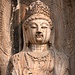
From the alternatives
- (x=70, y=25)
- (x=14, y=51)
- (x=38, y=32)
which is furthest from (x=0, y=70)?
(x=70, y=25)

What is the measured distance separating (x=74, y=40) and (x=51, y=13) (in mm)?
490

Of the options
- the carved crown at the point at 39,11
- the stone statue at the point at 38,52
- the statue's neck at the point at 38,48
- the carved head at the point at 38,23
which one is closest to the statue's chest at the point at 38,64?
the stone statue at the point at 38,52

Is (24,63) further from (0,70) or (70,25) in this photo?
(70,25)

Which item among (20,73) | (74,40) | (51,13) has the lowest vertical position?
(20,73)

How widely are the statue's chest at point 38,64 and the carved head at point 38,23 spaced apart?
0.22 m

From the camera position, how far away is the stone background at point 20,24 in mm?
5965

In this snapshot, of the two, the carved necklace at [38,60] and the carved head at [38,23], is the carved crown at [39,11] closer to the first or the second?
the carved head at [38,23]

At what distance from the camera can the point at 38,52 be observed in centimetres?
579

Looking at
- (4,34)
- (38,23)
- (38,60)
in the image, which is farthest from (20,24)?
(38,60)

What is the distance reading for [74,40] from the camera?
5.98 meters

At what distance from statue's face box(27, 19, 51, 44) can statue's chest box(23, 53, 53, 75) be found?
0.21 meters

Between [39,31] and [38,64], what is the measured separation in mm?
425

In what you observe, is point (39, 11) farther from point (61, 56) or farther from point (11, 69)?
point (11, 69)

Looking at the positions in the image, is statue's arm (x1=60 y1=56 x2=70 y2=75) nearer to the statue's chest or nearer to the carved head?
the statue's chest
